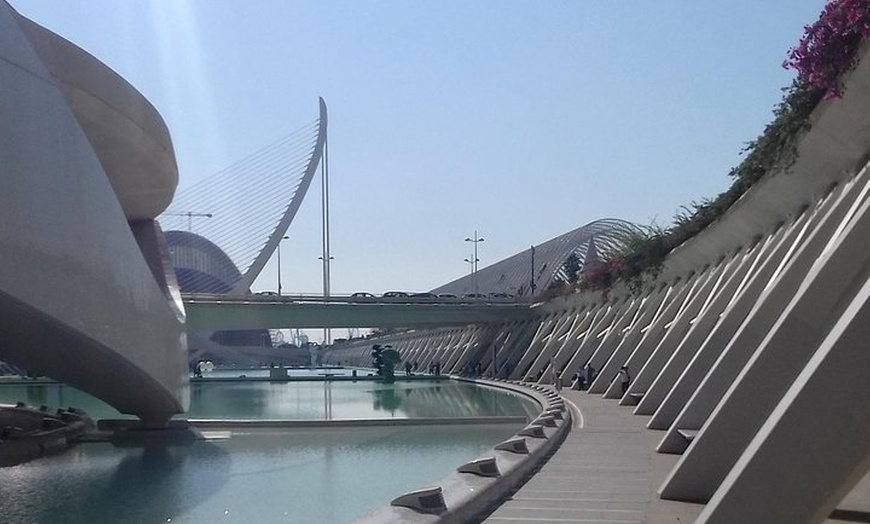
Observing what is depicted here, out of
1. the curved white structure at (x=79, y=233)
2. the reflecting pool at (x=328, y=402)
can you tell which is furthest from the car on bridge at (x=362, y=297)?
the curved white structure at (x=79, y=233)

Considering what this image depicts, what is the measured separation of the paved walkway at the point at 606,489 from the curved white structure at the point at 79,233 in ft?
24.8

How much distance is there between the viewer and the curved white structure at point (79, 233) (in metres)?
13.5

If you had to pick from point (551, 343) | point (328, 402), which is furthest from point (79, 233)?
point (551, 343)

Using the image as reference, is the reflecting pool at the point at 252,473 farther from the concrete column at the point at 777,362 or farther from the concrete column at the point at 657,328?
the concrete column at the point at 777,362

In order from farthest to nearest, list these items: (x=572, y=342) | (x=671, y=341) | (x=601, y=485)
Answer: (x=572, y=342), (x=671, y=341), (x=601, y=485)

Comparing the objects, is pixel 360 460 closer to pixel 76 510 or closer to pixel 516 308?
pixel 76 510

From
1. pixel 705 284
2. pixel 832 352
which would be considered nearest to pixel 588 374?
pixel 705 284

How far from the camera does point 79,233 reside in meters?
15.1

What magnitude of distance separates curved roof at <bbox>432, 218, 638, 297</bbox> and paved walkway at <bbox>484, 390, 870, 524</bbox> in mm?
53970

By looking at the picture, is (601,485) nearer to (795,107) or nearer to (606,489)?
(606,489)

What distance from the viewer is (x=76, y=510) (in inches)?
429

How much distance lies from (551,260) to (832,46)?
63043 millimetres

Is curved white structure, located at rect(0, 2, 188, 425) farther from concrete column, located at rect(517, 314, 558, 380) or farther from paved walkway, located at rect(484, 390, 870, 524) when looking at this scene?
concrete column, located at rect(517, 314, 558, 380)

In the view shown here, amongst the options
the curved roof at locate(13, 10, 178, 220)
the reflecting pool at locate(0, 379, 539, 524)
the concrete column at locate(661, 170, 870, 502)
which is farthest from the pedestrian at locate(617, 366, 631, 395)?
the concrete column at locate(661, 170, 870, 502)
